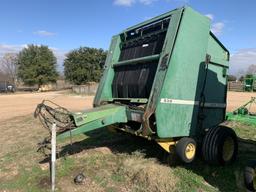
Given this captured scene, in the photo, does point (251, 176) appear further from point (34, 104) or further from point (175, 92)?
point (34, 104)

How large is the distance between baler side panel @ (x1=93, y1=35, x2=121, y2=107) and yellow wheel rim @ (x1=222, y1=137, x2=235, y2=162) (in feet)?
8.33

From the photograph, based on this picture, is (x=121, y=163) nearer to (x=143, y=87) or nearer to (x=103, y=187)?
(x=103, y=187)

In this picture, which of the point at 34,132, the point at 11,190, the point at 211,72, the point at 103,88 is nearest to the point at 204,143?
the point at 211,72

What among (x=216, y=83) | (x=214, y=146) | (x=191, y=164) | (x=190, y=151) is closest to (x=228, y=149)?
(x=214, y=146)

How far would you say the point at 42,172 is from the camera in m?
5.29

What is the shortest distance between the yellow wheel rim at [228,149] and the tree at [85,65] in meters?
41.1

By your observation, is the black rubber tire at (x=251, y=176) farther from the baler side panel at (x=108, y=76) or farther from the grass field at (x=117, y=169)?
the baler side panel at (x=108, y=76)

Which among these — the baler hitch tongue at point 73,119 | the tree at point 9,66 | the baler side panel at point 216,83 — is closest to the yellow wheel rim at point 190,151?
the baler side panel at point 216,83

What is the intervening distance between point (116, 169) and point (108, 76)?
2158 millimetres

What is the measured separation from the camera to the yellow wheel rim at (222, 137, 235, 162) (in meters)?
5.32

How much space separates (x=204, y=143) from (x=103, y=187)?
1816mm

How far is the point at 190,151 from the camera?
5.09m

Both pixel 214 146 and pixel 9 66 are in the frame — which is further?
pixel 9 66

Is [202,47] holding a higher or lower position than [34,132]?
higher
